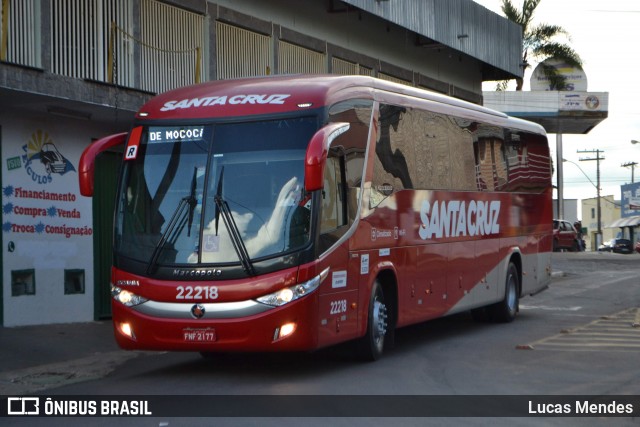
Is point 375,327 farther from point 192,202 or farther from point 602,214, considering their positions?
point 602,214

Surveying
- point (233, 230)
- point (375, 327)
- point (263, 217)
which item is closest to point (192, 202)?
point (233, 230)

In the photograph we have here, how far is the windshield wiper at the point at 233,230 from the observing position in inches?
414

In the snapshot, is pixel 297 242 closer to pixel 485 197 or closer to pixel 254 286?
pixel 254 286

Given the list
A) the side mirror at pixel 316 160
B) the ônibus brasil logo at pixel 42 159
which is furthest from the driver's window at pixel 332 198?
the ônibus brasil logo at pixel 42 159

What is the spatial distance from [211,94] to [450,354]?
4.61 metres

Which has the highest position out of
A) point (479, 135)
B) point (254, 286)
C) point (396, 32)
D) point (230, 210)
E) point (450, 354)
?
point (396, 32)

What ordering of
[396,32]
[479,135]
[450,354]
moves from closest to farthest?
[450,354]
[479,135]
[396,32]

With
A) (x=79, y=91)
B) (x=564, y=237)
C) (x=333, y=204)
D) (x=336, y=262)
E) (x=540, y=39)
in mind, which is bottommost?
(x=564, y=237)

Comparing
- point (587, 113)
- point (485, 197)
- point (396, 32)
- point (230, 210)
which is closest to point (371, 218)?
point (230, 210)

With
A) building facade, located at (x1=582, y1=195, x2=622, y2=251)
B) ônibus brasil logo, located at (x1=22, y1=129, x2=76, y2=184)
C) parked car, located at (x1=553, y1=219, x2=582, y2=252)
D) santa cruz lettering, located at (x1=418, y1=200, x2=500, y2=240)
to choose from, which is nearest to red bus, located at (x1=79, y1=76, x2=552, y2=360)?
santa cruz lettering, located at (x1=418, y1=200, x2=500, y2=240)

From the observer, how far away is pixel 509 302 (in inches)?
704

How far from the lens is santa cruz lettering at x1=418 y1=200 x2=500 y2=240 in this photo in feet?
46.8

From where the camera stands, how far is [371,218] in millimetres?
12289

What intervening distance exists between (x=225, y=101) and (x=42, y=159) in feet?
20.1
